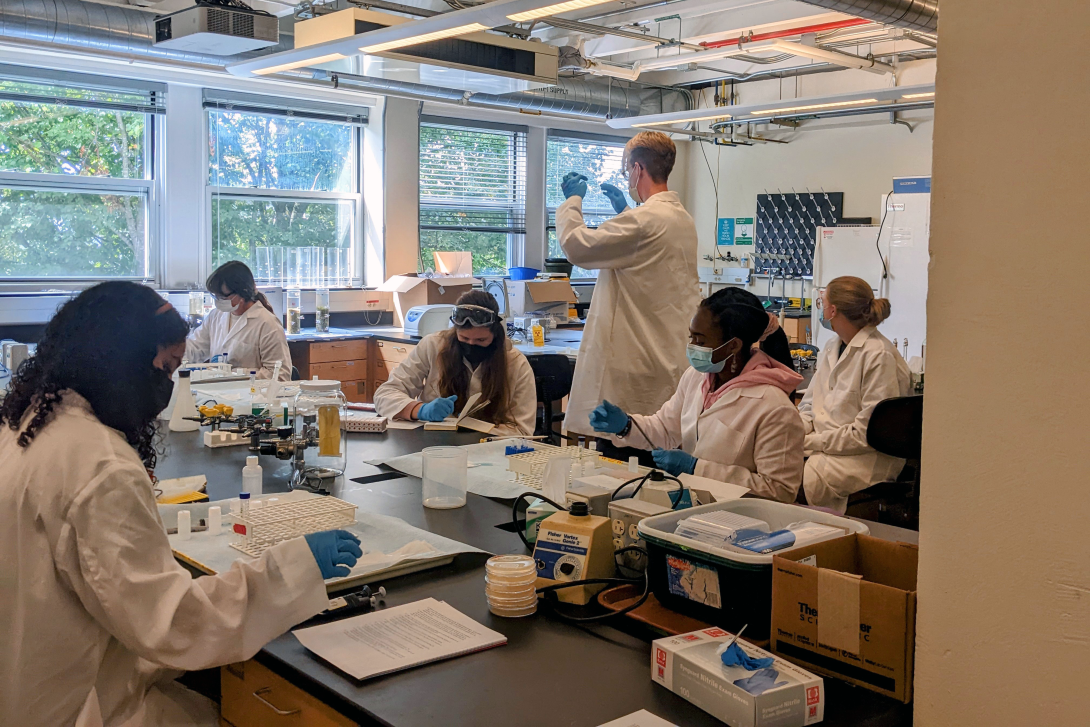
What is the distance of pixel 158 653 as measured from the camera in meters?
1.27

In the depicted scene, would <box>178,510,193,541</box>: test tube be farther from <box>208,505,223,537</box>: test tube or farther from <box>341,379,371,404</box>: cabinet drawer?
<box>341,379,371,404</box>: cabinet drawer

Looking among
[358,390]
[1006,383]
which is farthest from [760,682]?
[358,390]

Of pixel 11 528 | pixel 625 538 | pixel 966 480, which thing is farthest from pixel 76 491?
pixel 966 480

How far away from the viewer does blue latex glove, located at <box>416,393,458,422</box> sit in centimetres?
308

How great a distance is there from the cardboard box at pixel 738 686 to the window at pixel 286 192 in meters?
5.95

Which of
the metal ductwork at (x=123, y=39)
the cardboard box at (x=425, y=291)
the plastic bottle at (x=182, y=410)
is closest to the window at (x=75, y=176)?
the metal ductwork at (x=123, y=39)

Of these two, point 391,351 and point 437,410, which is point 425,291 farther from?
point 437,410

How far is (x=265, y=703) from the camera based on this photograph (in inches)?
54.1

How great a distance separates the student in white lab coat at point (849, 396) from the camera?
10.9ft

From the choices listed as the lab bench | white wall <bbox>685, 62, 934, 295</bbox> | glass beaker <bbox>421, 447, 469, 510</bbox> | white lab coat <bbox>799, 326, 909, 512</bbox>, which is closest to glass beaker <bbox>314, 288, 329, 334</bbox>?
white lab coat <bbox>799, 326, 909, 512</bbox>

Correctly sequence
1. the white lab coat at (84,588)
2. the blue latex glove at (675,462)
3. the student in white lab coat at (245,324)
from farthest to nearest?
the student in white lab coat at (245,324) → the blue latex glove at (675,462) → the white lab coat at (84,588)

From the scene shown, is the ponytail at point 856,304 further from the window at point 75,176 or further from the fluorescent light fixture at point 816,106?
the window at point 75,176

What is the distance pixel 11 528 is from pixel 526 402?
2.15 meters

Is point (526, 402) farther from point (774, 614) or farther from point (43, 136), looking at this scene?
point (43, 136)
